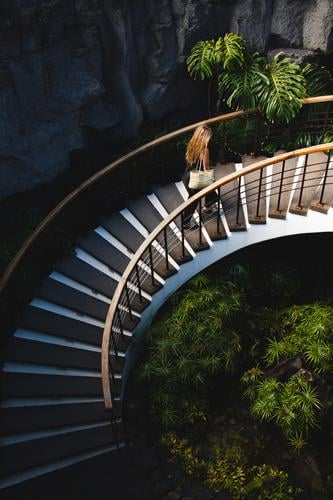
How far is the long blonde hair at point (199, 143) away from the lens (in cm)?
603

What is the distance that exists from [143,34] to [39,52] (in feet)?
5.49

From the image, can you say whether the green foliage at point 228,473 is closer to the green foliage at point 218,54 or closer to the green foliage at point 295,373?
the green foliage at point 295,373

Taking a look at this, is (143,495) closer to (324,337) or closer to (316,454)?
(316,454)

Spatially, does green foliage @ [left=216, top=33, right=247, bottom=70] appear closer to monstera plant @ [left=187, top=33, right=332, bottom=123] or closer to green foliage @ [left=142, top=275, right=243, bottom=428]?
monstera plant @ [left=187, top=33, right=332, bottom=123]

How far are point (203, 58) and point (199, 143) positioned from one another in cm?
163

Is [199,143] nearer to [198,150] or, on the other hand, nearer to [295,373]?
[198,150]

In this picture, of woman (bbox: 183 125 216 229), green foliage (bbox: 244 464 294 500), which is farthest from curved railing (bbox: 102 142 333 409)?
green foliage (bbox: 244 464 294 500)

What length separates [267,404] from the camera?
5781 mm

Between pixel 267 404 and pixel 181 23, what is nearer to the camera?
pixel 267 404

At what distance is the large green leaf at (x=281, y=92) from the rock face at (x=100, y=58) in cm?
61

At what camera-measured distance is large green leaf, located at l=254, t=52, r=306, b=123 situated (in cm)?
665

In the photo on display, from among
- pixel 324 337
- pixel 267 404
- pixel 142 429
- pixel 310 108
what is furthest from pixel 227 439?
pixel 310 108

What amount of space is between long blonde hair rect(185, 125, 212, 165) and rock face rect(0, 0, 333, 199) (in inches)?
63.2

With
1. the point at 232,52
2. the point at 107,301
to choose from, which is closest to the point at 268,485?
the point at 107,301
